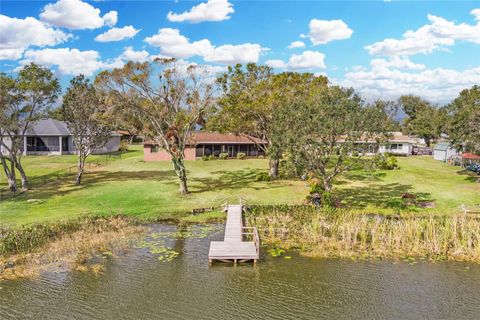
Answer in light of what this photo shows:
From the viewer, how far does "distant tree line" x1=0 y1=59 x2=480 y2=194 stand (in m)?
34.8

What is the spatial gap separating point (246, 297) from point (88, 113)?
109ft

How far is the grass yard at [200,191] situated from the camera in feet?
Result: 118

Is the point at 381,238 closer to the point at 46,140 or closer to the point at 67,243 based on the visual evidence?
the point at 67,243

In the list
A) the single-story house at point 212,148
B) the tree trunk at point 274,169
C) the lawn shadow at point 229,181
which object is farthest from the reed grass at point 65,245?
the single-story house at point 212,148

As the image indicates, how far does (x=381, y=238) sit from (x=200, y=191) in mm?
22057

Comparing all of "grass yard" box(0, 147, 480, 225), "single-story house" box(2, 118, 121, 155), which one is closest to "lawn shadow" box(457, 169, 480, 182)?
"grass yard" box(0, 147, 480, 225)

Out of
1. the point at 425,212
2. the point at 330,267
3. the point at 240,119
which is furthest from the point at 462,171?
the point at 330,267

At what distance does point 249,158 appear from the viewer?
2891 inches

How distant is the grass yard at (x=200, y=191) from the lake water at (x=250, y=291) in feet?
40.9

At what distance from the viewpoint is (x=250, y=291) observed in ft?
65.7

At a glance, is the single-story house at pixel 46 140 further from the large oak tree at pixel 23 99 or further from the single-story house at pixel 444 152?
the single-story house at pixel 444 152

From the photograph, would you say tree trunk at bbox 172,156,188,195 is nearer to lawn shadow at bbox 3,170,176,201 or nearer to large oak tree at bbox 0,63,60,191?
lawn shadow at bbox 3,170,176,201

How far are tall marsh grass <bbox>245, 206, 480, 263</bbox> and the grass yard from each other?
9.01m

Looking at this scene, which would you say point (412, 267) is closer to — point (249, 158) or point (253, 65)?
point (253, 65)
